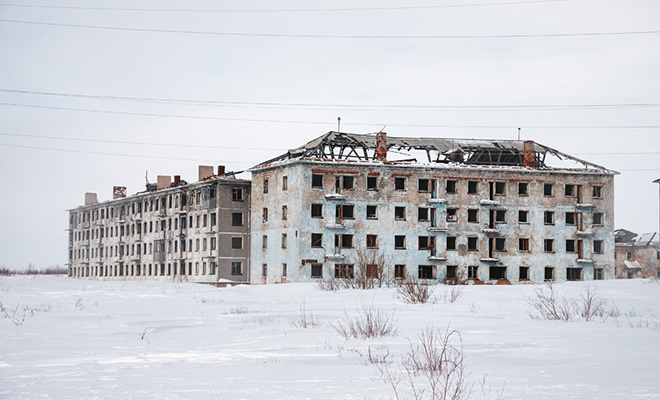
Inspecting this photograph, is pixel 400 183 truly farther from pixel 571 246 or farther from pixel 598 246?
pixel 598 246

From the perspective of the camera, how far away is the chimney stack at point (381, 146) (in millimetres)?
56281

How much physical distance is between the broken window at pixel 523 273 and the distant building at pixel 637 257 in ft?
116

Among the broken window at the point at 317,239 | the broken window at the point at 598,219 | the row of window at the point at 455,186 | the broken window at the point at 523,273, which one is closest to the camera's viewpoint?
the broken window at the point at 317,239

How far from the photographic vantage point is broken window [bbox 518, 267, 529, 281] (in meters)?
57.7

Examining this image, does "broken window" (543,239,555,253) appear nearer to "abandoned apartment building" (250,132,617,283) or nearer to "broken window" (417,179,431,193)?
"abandoned apartment building" (250,132,617,283)

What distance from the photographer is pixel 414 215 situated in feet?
184

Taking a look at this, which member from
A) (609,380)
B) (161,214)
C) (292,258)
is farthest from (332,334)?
(161,214)

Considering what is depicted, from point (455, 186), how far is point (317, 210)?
10035 millimetres

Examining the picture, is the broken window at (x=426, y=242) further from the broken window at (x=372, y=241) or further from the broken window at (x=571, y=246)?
the broken window at (x=571, y=246)

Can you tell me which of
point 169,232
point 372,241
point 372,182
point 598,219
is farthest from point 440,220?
point 169,232

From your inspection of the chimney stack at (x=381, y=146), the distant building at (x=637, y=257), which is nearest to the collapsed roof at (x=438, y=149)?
the chimney stack at (x=381, y=146)

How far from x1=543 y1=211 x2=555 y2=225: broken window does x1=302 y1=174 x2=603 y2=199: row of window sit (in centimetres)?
129

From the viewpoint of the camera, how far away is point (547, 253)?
5844cm

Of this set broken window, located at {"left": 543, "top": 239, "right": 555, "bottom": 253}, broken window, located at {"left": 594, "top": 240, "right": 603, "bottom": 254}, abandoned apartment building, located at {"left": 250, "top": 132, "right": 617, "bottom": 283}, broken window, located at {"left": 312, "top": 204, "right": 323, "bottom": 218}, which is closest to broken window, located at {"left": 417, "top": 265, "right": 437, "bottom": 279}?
abandoned apartment building, located at {"left": 250, "top": 132, "right": 617, "bottom": 283}
